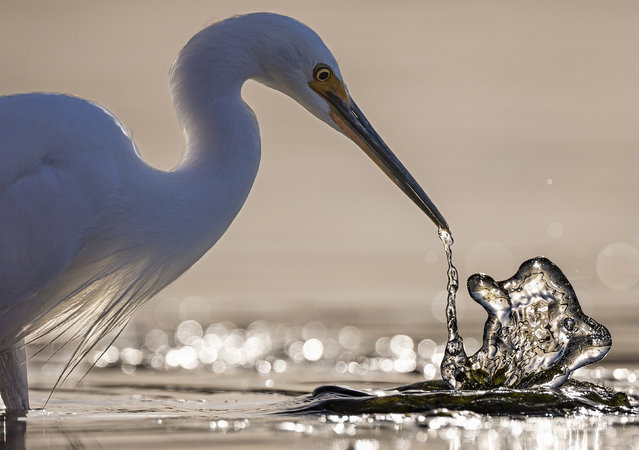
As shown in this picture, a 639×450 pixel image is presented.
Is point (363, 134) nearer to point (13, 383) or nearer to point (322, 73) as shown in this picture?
point (322, 73)

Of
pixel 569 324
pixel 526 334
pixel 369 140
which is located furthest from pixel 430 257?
pixel 369 140

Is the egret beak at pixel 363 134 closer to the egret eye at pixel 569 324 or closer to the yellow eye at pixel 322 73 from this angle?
A: the yellow eye at pixel 322 73

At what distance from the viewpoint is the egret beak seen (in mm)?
6590

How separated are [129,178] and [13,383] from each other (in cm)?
138

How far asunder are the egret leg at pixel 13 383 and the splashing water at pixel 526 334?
7.25ft

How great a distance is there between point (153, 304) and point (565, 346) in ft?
23.9

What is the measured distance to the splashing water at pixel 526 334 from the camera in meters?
7.02

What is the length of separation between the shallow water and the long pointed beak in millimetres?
1029

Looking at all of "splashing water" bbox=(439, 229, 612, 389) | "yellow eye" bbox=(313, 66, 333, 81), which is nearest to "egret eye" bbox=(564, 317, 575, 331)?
"splashing water" bbox=(439, 229, 612, 389)

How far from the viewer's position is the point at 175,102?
640 centimetres

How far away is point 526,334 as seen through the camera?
24.1 ft

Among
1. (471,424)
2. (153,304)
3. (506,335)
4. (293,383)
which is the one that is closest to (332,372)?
(293,383)

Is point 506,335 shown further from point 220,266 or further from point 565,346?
point 220,266

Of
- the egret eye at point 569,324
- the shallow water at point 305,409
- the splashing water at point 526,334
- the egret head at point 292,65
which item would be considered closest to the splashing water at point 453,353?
the splashing water at point 526,334
